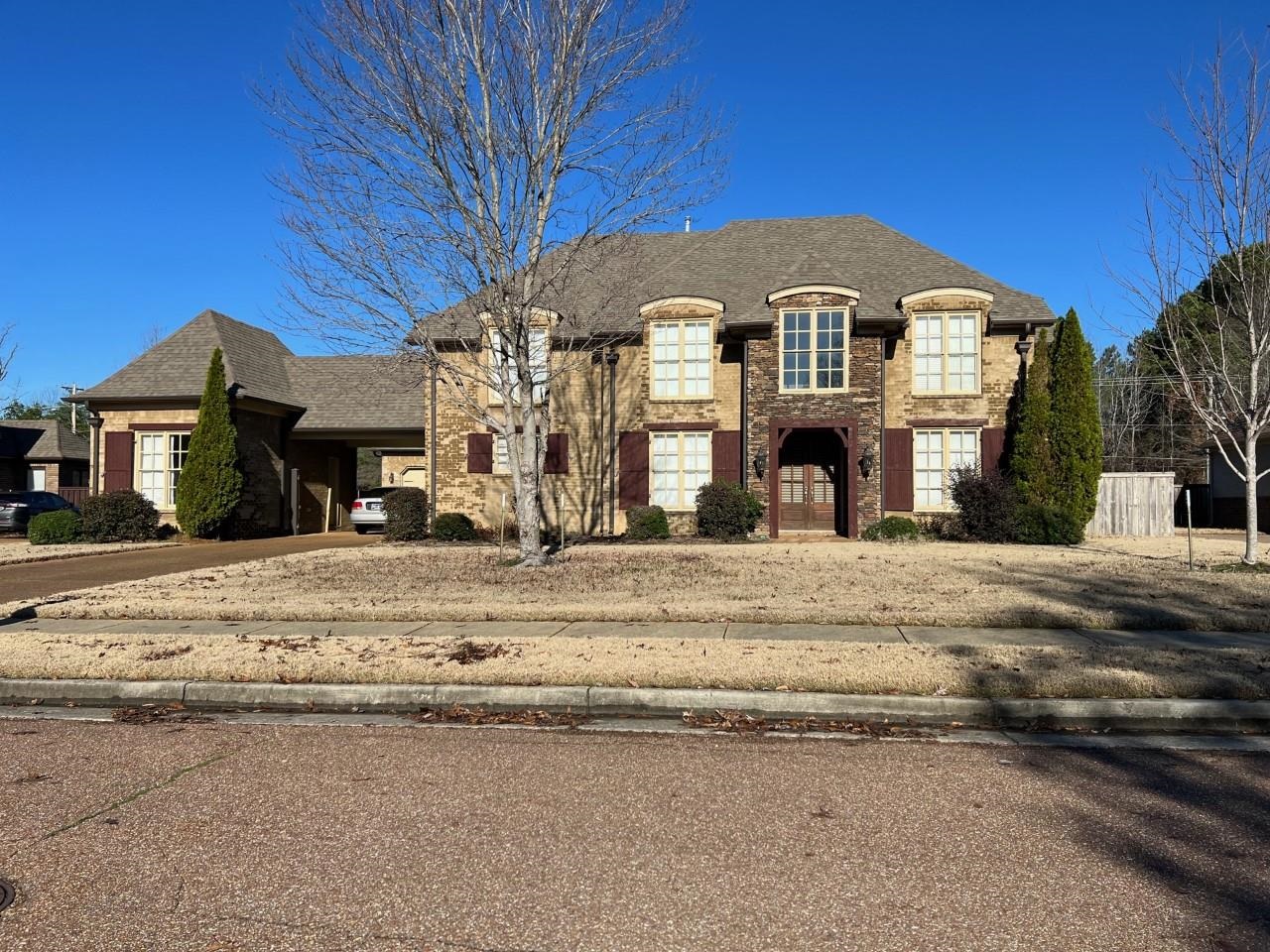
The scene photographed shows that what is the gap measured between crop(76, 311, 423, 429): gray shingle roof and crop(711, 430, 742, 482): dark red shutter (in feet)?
28.0

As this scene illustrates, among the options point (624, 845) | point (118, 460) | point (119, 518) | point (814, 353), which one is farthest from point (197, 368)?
point (624, 845)

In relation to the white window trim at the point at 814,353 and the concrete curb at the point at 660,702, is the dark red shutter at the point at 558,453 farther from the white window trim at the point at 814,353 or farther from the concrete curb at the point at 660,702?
the concrete curb at the point at 660,702

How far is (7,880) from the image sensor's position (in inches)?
140

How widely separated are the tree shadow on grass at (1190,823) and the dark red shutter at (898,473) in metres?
15.3

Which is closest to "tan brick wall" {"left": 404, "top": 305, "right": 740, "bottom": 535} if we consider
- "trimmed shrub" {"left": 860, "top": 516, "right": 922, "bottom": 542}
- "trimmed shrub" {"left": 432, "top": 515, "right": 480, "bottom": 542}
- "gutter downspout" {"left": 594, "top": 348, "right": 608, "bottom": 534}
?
"gutter downspout" {"left": 594, "top": 348, "right": 608, "bottom": 534}

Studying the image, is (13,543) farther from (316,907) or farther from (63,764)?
(316,907)

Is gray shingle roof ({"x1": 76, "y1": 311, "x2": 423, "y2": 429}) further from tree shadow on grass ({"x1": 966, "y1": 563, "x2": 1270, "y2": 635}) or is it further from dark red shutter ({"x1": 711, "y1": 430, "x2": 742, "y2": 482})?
tree shadow on grass ({"x1": 966, "y1": 563, "x2": 1270, "y2": 635})

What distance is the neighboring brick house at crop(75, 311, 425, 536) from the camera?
23469mm

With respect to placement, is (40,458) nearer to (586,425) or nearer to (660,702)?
(586,425)

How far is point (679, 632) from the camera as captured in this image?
28.5 feet

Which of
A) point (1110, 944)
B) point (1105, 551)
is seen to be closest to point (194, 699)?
point (1110, 944)

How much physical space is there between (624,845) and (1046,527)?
17.0 m

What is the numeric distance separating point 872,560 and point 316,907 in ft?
41.6

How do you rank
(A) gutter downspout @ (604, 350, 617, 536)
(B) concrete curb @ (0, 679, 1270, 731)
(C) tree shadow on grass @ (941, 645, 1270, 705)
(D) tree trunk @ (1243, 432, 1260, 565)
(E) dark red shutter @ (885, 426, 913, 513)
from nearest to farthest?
(B) concrete curb @ (0, 679, 1270, 731), (C) tree shadow on grass @ (941, 645, 1270, 705), (D) tree trunk @ (1243, 432, 1260, 565), (E) dark red shutter @ (885, 426, 913, 513), (A) gutter downspout @ (604, 350, 617, 536)
